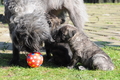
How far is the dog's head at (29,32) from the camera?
453cm

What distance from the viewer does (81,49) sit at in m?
5.05

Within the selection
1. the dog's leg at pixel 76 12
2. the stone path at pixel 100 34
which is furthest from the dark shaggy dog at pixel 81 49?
the stone path at pixel 100 34

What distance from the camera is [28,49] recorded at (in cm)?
476

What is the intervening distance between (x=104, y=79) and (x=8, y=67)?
1.88 m

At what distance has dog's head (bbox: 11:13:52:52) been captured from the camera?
4527 mm

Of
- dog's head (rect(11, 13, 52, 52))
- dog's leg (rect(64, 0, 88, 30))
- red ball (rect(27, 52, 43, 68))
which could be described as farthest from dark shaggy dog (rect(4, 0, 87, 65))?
dog's leg (rect(64, 0, 88, 30))

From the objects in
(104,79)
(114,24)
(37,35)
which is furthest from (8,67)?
(114,24)

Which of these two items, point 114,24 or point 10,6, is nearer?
point 10,6

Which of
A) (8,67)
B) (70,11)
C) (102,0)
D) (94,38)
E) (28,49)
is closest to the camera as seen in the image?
(28,49)

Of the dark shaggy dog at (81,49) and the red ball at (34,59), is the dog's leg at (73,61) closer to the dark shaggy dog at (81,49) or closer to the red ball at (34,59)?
the dark shaggy dog at (81,49)

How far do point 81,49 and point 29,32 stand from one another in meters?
1.11

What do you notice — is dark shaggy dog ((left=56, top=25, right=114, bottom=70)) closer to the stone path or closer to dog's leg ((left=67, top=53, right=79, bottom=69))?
dog's leg ((left=67, top=53, right=79, bottom=69))

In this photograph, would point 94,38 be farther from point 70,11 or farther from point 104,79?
point 104,79

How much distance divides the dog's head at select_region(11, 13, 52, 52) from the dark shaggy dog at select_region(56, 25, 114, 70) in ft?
1.20
